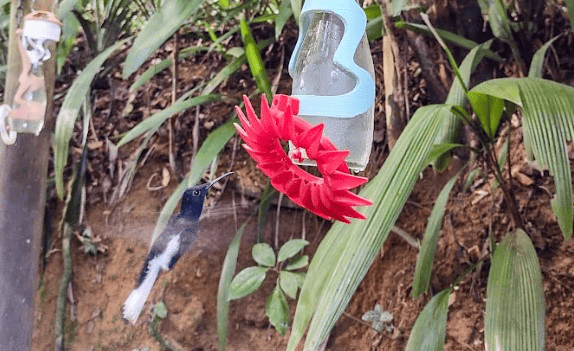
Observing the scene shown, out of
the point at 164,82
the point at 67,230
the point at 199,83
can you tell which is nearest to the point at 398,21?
the point at 199,83

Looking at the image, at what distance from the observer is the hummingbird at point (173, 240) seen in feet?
1.65

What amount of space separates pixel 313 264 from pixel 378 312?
558 millimetres

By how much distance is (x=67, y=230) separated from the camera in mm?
1382

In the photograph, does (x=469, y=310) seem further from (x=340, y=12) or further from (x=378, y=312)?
(x=340, y=12)

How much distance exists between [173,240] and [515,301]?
1.55 ft

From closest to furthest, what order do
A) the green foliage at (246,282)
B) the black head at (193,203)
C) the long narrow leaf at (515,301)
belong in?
the black head at (193,203) < the long narrow leaf at (515,301) < the green foliage at (246,282)

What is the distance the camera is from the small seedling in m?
1.29

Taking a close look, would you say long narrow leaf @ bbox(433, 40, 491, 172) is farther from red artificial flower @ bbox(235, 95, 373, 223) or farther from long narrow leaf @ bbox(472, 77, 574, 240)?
red artificial flower @ bbox(235, 95, 373, 223)

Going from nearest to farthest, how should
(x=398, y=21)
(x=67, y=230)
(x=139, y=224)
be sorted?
(x=139, y=224) < (x=398, y=21) < (x=67, y=230)

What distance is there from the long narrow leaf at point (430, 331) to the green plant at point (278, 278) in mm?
252

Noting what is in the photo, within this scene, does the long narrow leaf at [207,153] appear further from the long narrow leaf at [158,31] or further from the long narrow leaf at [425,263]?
the long narrow leaf at [425,263]

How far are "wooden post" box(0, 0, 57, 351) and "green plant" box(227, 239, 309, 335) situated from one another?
35 centimetres

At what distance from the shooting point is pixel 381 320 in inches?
50.8

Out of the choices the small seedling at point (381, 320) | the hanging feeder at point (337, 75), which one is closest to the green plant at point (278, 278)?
the small seedling at point (381, 320)
